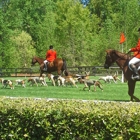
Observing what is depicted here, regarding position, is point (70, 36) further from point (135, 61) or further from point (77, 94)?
point (135, 61)

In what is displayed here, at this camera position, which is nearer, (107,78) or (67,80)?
(67,80)

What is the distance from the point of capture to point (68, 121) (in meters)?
8.09

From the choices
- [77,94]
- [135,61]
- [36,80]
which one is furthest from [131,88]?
Result: [36,80]

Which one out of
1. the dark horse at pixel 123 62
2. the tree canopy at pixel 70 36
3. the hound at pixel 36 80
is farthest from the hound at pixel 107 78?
the tree canopy at pixel 70 36

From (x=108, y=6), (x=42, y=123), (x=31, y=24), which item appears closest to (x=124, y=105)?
(x=42, y=123)

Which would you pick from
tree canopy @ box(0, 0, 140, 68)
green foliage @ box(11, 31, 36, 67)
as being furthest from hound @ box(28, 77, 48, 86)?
green foliage @ box(11, 31, 36, 67)

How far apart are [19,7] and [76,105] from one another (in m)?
60.0

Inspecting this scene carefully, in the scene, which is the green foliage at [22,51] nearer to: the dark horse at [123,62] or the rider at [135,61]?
the dark horse at [123,62]

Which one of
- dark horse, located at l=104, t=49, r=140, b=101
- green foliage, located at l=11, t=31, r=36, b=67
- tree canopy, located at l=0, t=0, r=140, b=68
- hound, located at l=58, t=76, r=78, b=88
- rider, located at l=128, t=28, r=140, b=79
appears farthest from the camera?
green foliage, located at l=11, t=31, r=36, b=67

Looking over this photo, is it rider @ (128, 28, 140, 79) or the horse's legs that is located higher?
rider @ (128, 28, 140, 79)

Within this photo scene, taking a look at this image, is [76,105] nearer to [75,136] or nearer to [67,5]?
[75,136]

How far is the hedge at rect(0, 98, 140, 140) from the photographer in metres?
7.69

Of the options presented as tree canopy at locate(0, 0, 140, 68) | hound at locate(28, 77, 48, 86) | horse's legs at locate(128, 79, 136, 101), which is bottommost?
hound at locate(28, 77, 48, 86)

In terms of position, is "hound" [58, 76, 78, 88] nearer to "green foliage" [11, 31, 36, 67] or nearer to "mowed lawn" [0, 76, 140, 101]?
"mowed lawn" [0, 76, 140, 101]
